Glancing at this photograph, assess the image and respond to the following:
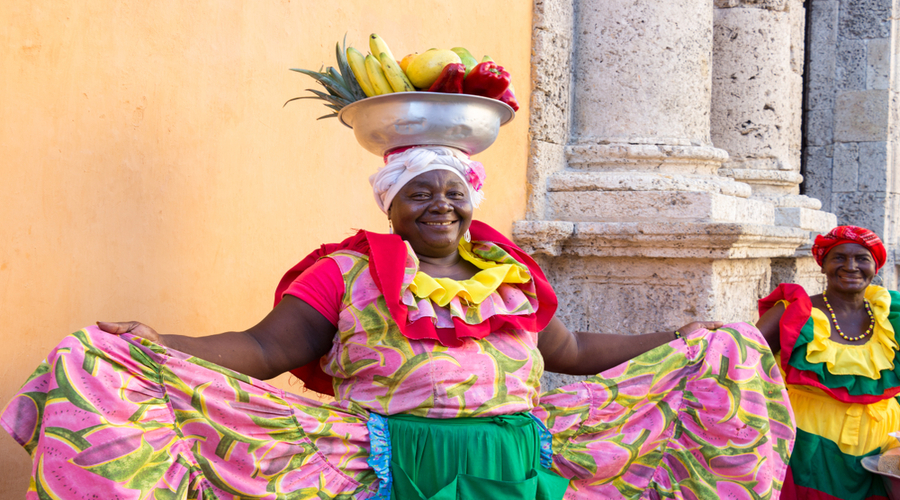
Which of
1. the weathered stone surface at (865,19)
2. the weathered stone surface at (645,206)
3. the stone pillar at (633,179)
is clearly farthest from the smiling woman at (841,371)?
the weathered stone surface at (865,19)

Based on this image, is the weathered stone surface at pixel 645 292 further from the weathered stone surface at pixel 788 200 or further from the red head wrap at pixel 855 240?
the weathered stone surface at pixel 788 200

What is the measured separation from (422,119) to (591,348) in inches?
37.4

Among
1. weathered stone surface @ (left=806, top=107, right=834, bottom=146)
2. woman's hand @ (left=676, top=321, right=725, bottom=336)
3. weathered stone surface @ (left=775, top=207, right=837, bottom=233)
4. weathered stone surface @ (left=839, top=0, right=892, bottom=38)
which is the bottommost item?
woman's hand @ (left=676, top=321, right=725, bottom=336)

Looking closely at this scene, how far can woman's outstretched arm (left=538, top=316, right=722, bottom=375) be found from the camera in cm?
239

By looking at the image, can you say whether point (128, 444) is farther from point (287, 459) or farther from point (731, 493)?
point (731, 493)

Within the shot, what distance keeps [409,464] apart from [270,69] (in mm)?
1477

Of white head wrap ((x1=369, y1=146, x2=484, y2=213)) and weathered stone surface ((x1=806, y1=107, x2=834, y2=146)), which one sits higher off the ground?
weathered stone surface ((x1=806, y1=107, x2=834, y2=146))

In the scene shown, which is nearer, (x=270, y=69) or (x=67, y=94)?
(x=67, y=94)

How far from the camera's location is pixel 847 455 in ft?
11.0

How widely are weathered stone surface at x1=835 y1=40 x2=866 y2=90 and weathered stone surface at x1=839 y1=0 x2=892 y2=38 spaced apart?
0.09 m

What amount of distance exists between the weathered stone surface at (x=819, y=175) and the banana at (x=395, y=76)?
6258 mm

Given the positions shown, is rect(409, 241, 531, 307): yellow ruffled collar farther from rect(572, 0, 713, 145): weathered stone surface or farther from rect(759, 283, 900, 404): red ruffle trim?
rect(572, 0, 713, 145): weathered stone surface

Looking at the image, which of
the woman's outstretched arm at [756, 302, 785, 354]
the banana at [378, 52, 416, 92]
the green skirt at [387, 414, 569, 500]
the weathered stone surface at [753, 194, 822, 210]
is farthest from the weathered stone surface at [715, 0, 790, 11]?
the green skirt at [387, 414, 569, 500]

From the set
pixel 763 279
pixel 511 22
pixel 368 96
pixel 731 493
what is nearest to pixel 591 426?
pixel 731 493
